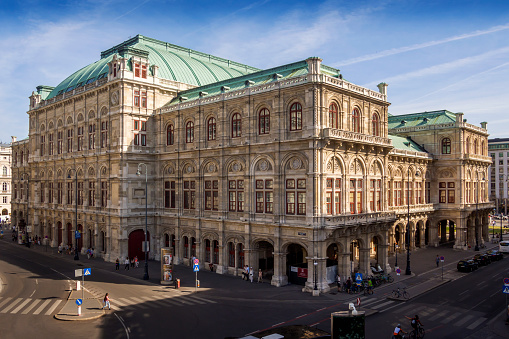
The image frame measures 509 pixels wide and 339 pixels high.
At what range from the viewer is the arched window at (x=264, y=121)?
44684 mm

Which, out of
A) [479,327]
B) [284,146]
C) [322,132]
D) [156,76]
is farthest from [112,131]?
[479,327]

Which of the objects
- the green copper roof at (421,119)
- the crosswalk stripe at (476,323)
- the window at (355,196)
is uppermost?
the green copper roof at (421,119)

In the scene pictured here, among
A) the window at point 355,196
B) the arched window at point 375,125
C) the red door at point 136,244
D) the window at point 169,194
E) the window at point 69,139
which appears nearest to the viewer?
the window at point 355,196

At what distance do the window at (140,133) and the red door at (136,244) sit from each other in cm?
1205

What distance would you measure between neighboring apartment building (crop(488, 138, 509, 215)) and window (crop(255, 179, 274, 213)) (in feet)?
407

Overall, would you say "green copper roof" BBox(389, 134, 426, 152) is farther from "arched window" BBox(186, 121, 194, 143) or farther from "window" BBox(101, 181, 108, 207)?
"window" BBox(101, 181, 108, 207)

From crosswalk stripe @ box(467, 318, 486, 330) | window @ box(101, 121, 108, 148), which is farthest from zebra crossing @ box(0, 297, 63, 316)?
crosswalk stripe @ box(467, 318, 486, 330)

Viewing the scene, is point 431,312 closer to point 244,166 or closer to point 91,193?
point 244,166

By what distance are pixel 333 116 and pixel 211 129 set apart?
1575cm

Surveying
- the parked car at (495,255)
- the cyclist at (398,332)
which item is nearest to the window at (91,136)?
the cyclist at (398,332)

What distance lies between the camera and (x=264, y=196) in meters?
44.4

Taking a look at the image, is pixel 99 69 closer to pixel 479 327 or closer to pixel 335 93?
pixel 335 93

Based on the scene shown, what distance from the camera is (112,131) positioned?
2205 inches

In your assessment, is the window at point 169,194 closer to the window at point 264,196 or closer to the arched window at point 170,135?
the arched window at point 170,135
